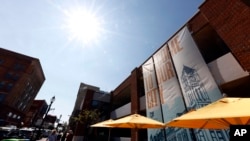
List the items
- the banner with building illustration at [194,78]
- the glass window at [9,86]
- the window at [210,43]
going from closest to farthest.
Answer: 1. the banner with building illustration at [194,78]
2. the window at [210,43]
3. the glass window at [9,86]

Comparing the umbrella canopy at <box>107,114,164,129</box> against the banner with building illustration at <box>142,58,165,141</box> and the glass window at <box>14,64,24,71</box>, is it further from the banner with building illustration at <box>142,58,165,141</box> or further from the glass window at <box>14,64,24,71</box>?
the glass window at <box>14,64,24,71</box>

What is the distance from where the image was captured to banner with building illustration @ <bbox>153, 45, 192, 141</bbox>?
777cm

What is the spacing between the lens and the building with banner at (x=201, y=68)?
22.3 ft

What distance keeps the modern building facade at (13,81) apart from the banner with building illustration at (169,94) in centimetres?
4079

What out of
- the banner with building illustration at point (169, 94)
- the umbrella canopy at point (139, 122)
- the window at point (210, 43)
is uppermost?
the window at point (210, 43)

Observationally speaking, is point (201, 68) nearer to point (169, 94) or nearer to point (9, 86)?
point (169, 94)

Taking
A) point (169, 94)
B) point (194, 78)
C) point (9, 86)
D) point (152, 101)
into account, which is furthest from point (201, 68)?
point (9, 86)

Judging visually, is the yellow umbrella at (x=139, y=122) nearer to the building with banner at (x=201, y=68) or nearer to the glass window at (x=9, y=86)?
the building with banner at (x=201, y=68)

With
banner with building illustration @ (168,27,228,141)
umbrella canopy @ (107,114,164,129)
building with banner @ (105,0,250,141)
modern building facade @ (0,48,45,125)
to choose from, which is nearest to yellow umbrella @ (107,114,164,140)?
umbrella canopy @ (107,114,164,129)

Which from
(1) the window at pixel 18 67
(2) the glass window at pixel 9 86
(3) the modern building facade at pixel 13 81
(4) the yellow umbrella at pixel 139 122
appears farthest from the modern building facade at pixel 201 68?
(1) the window at pixel 18 67

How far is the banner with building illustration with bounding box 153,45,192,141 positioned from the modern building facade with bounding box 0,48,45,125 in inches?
1606

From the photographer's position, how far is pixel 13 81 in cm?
4266

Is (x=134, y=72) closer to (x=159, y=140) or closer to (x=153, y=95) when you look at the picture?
(x=153, y=95)

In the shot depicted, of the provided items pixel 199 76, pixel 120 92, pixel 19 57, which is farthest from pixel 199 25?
pixel 19 57
